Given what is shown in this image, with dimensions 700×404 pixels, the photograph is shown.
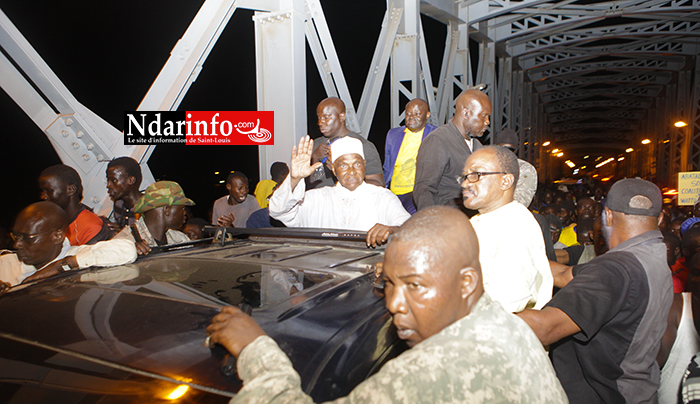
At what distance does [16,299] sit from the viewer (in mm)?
1837

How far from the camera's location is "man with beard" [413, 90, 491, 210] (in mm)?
3520

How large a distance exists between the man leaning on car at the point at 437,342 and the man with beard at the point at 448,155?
7.13ft

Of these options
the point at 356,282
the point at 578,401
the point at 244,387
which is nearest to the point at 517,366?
the point at 244,387

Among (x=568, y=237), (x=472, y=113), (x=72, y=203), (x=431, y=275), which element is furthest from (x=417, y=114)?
(x=431, y=275)

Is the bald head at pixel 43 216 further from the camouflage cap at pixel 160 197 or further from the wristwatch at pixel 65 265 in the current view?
the camouflage cap at pixel 160 197

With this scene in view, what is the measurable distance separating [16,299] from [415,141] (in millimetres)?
4176

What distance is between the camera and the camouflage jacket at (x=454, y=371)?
1.08m

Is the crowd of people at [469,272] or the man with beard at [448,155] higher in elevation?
the man with beard at [448,155]

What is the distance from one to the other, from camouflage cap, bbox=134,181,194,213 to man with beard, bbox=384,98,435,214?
8.17 feet

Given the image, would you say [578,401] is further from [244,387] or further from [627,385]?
[244,387]

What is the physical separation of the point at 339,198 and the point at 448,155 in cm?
98
